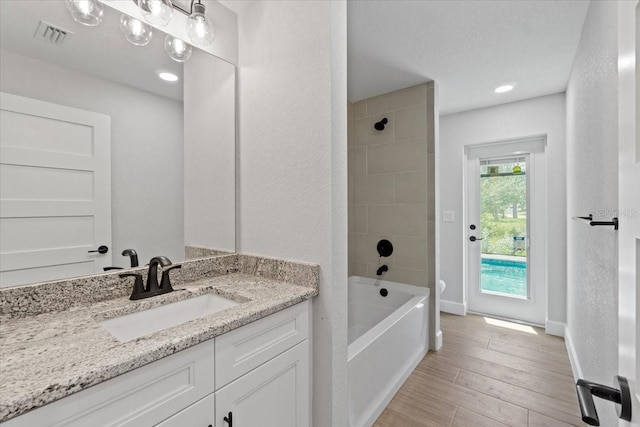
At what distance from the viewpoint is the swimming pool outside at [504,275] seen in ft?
10.7

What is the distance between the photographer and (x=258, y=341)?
101 cm

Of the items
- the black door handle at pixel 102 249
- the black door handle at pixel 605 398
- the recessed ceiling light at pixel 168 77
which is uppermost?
the recessed ceiling light at pixel 168 77

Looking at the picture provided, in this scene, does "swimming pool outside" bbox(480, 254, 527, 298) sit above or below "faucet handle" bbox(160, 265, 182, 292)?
below

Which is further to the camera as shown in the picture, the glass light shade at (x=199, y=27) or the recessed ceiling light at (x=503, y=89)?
the recessed ceiling light at (x=503, y=89)

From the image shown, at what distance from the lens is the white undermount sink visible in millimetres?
1004

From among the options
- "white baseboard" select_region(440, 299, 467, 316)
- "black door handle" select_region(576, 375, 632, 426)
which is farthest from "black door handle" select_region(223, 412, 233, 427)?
"white baseboard" select_region(440, 299, 467, 316)

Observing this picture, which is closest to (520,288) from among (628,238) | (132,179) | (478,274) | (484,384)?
(478,274)

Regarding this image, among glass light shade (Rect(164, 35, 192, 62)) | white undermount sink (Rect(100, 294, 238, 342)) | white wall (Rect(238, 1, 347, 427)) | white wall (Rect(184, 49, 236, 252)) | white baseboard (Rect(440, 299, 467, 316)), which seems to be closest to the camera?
white undermount sink (Rect(100, 294, 238, 342))

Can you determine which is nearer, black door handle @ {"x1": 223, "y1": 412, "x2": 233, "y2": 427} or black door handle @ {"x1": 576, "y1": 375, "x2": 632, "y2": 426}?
black door handle @ {"x1": 576, "y1": 375, "x2": 632, "y2": 426}

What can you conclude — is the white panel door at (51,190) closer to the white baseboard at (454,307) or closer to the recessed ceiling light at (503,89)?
the recessed ceiling light at (503,89)

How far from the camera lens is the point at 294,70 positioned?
1.34 metres

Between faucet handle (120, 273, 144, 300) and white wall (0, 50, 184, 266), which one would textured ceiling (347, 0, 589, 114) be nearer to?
white wall (0, 50, 184, 266)

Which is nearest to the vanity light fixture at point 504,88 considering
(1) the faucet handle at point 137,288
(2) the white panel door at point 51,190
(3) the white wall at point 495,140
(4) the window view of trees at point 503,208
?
(3) the white wall at point 495,140

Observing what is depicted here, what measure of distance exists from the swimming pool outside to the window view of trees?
9 centimetres
